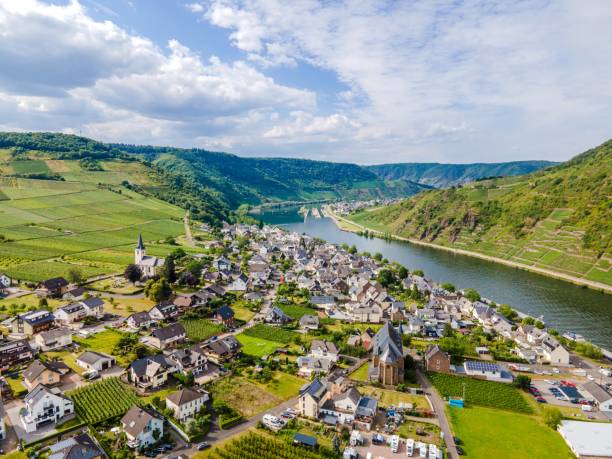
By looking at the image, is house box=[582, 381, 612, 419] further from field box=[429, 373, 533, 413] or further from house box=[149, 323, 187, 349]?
house box=[149, 323, 187, 349]

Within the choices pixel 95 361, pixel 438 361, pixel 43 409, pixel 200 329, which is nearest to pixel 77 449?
pixel 43 409

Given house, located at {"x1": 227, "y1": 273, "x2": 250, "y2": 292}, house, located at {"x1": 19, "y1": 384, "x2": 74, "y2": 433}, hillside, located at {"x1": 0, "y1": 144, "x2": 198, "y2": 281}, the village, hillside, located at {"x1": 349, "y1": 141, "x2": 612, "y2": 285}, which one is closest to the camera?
house, located at {"x1": 19, "y1": 384, "x2": 74, "y2": 433}

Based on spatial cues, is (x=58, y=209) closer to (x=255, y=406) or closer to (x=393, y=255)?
(x=393, y=255)

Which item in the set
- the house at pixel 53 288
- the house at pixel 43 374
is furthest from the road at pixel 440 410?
the house at pixel 53 288

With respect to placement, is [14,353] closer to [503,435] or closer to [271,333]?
[271,333]

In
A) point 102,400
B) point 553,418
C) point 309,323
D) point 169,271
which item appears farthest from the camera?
point 169,271

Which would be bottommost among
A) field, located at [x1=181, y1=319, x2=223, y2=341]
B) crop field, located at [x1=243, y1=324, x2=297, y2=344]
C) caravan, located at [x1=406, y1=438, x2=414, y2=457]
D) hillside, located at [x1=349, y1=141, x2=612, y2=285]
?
field, located at [x1=181, y1=319, x2=223, y2=341]

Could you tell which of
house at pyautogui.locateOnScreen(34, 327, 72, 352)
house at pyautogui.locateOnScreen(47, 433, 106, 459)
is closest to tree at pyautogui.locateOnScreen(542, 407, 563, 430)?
house at pyautogui.locateOnScreen(47, 433, 106, 459)
